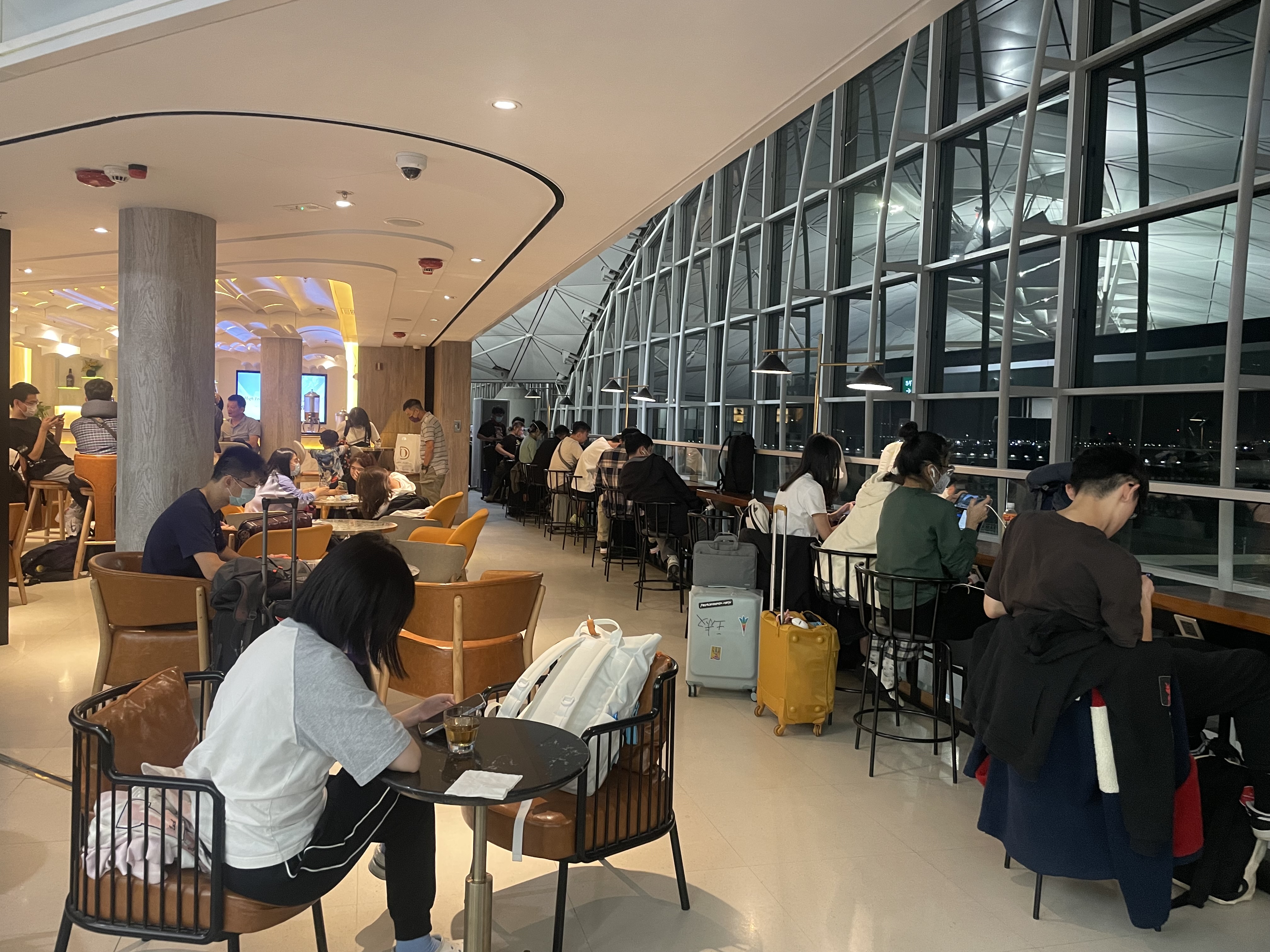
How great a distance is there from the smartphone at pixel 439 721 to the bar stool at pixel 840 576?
7.80 ft

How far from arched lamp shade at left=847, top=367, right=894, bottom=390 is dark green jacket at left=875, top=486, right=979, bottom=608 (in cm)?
262

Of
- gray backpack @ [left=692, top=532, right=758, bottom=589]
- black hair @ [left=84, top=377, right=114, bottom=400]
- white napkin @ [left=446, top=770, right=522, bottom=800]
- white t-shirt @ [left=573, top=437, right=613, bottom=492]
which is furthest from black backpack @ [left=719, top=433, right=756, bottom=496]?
white napkin @ [left=446, top=770, right=522, bottom=800]

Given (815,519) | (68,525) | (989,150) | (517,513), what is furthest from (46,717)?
(517,513)

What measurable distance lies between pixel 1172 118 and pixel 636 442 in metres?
4.79

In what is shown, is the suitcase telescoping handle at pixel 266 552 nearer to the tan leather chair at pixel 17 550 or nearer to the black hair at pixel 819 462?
the black hair at pixel 819 462

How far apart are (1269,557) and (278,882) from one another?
4165 millimetres

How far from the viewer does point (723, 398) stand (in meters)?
11.2

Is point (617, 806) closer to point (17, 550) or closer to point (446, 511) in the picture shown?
point (446, 511)

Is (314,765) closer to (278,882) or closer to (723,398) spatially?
(278,882)

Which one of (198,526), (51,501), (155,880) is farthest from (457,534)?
(51,501)

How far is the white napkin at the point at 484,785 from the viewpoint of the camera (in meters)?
1.88

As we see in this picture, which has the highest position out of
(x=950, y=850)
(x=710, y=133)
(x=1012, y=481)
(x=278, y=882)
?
(x=710, y=133)

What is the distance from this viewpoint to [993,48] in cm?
659

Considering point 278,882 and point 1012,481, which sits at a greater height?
point 1012,481
